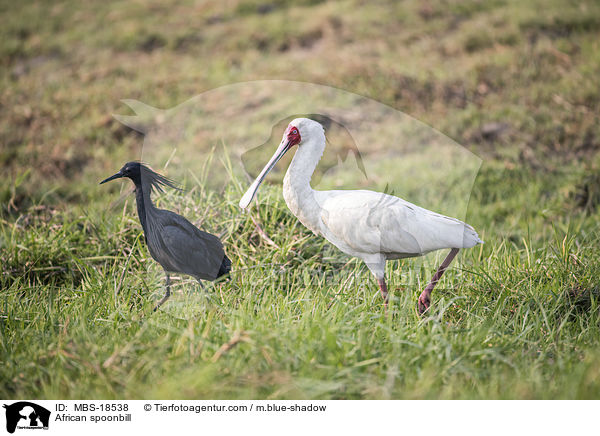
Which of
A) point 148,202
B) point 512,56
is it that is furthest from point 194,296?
point 512,56

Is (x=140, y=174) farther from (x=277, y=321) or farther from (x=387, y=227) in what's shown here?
(x=387, y=227)

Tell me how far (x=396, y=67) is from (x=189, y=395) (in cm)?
643

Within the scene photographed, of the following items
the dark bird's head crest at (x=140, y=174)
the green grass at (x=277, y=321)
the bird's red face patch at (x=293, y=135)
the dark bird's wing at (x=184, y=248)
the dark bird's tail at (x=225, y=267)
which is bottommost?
the green grass at (x=277, y=321)

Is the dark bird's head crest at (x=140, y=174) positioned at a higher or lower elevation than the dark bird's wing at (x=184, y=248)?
higher

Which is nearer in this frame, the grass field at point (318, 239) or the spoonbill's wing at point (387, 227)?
the grass field at point (318, 239)

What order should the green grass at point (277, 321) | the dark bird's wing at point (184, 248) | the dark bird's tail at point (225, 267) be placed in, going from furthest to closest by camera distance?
the dark bird's tail at point (225, 267), the dark bird's wing at point (184, 248), the green grass at point (277, 321)

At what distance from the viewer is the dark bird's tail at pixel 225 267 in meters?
3.25

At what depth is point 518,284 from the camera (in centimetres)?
363

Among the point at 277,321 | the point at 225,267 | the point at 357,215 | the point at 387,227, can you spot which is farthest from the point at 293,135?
the point at 277,321

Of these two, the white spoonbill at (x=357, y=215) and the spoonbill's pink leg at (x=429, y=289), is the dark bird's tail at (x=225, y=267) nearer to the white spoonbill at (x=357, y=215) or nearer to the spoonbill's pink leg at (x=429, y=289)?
the white spoonbill at (x=357, y=215)

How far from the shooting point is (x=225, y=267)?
3293 millimetres
